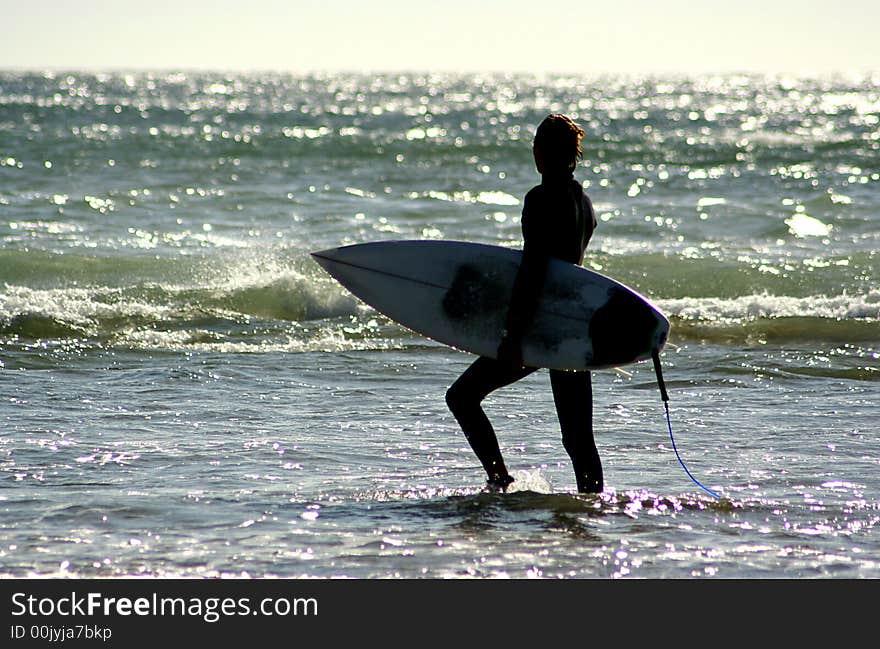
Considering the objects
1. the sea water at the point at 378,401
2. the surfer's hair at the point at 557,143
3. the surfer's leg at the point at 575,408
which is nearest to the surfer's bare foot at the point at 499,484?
the sea water at the point at 378,401

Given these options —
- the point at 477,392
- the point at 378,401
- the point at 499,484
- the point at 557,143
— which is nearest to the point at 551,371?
the point at 477,392

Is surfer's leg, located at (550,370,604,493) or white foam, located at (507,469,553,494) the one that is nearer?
surfer's leg, located at (550,370,604,493)

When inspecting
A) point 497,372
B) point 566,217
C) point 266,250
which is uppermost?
point 566,217

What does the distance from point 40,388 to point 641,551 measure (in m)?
4.30

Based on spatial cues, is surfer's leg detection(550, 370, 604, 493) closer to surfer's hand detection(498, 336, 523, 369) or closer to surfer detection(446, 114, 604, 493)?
surfer detection(446, 114, 604, 493)

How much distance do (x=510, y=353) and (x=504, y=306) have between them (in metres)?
0.23

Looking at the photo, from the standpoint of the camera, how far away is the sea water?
4.33m

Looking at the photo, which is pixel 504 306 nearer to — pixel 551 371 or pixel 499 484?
pixel 551 371

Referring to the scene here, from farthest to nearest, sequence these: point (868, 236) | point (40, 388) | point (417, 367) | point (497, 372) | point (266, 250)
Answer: point (868, 236) → point (266, 250) → point (417, 367) → point (40, 388) → point (497, 372)

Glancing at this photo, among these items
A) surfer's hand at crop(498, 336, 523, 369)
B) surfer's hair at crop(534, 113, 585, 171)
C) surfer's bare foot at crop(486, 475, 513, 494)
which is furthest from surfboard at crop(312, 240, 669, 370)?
surfer's bare foot at crop(486, 475, 513, 494)

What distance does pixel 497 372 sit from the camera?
16.1ft

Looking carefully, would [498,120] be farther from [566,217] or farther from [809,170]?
[566,217]

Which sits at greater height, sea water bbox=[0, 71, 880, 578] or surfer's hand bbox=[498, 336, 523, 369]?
surfer's hand bbox=[498, 336, 523, 369]
